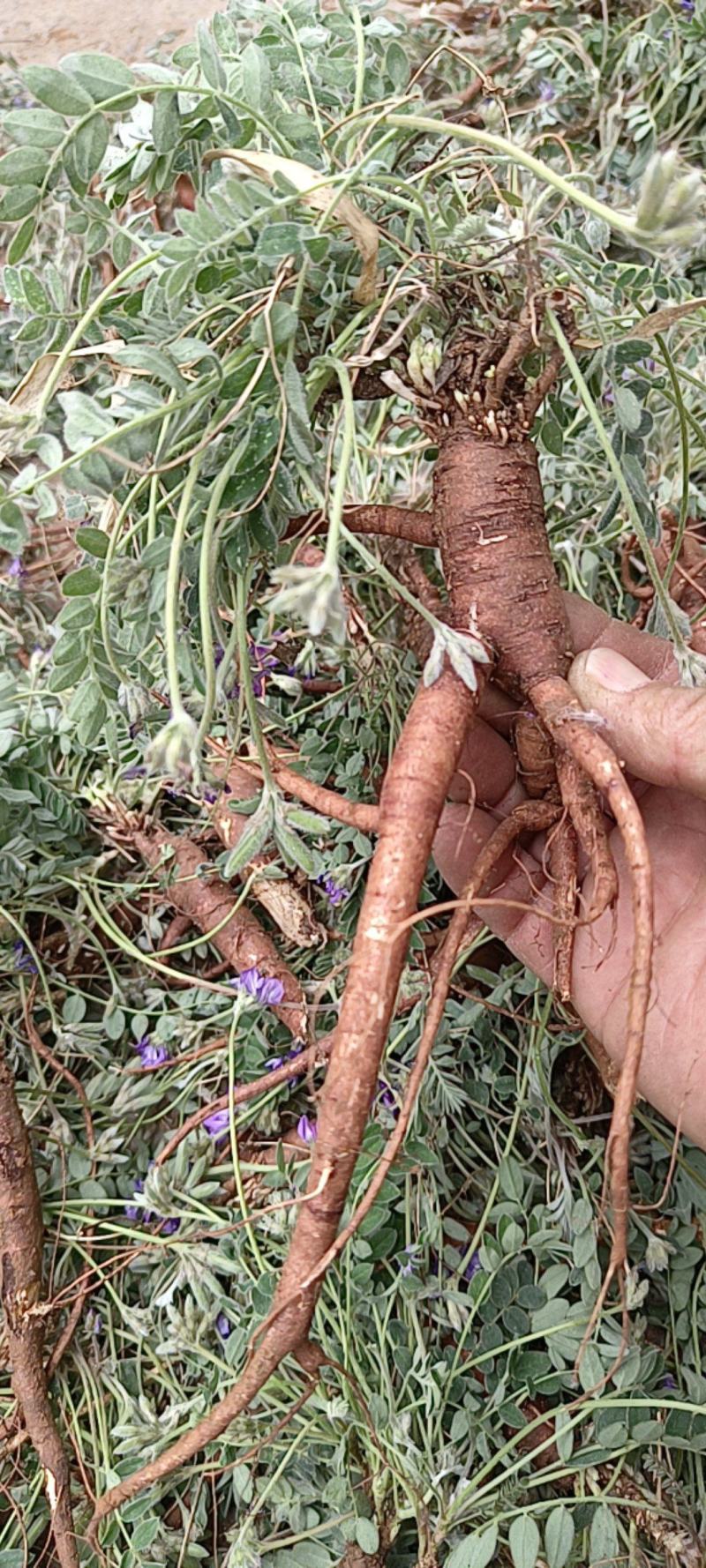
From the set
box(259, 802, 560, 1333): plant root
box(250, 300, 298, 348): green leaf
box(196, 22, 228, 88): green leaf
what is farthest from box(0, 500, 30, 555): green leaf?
box(259, 802, 560, 1333): plant root

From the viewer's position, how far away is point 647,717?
90cm

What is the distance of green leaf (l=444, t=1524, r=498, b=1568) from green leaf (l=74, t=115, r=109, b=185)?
46.2 inches

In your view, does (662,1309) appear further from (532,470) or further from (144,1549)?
(532,470)

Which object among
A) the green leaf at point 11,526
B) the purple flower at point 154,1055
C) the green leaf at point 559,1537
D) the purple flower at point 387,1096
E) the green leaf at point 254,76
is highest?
the green leaf at point 254,76

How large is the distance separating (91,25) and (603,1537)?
7.92 ft

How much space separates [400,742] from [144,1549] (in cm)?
91

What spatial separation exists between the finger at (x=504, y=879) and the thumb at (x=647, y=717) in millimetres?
176

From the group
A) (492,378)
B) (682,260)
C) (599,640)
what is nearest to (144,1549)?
(599,640)

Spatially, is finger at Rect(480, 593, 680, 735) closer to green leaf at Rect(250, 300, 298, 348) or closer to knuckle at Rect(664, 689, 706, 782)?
knuckle at Rect(664, 689, 706, 782)

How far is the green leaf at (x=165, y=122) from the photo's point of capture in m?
0.75

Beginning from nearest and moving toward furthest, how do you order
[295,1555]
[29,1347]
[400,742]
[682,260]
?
[400,742], [295,1555], [29,1347], [682,260]

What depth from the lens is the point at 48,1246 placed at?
4.24 ft

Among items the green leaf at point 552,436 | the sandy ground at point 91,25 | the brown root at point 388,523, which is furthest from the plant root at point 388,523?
the sandy ground at point 91,25

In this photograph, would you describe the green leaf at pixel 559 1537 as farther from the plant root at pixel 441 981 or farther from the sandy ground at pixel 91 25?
the sandy ground at pixel 91 25
